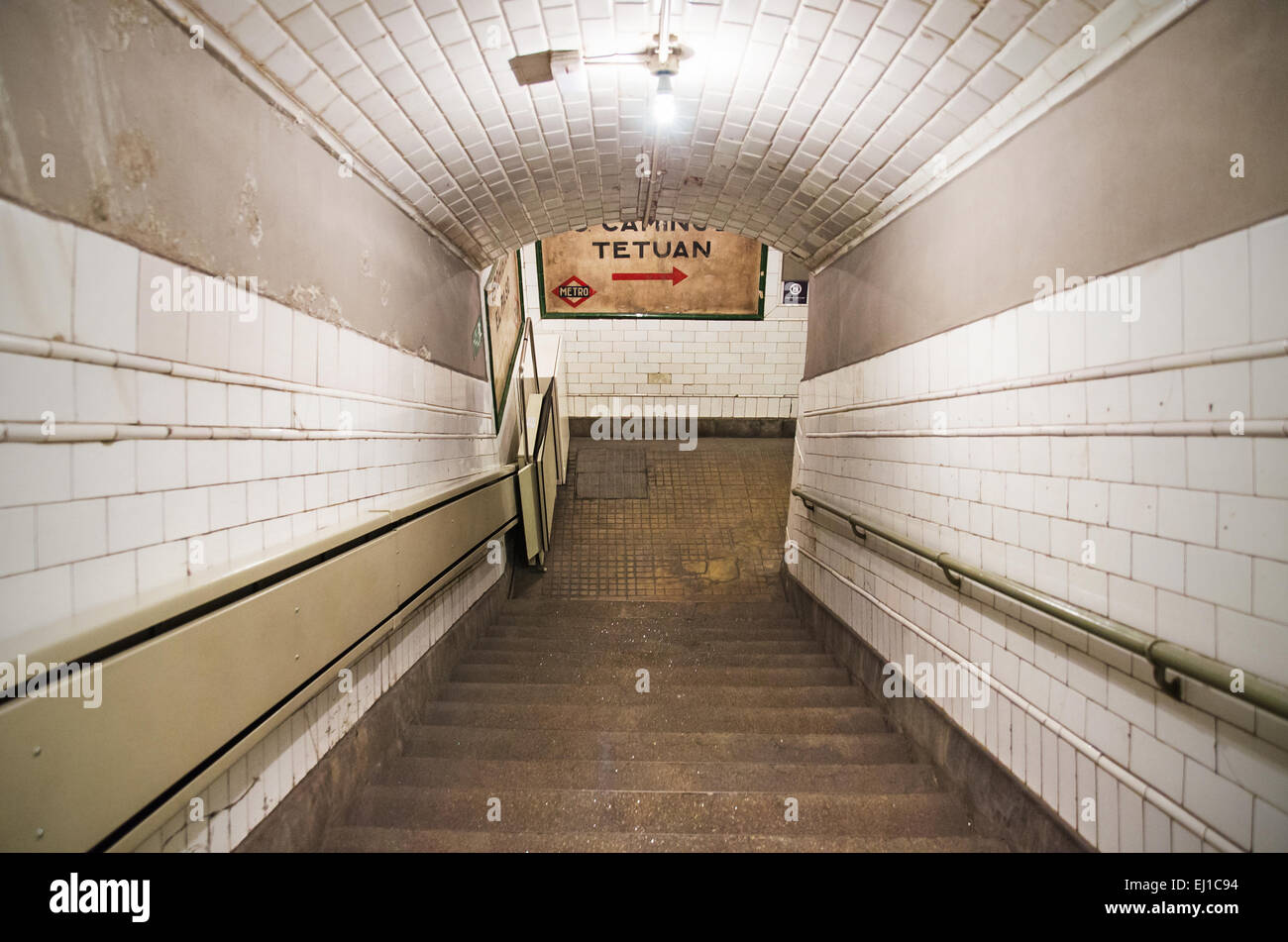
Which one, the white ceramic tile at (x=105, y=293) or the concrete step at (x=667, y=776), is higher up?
the white ceramic tile at (x=105, y=293)

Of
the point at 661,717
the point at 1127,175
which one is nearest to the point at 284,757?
the point at 661,717

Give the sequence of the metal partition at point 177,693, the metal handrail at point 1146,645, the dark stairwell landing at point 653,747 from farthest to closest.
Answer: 1. the dark stairwell landing at point 653,747
2. the metal handrail at point 1146,645
3. the metal partition at point 177,693

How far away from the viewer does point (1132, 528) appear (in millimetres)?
1823

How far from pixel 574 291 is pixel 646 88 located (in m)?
6.47

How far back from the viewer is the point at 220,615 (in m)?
1.66

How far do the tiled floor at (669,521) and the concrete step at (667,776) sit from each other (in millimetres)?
3044

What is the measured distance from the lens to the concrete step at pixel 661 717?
331 centimetres

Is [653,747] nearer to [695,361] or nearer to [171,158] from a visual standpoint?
[171,158]

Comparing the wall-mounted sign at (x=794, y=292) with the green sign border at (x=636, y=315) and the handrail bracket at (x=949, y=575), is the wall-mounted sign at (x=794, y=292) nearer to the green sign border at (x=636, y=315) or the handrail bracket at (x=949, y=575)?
the green sign border at (x=636, y=315)

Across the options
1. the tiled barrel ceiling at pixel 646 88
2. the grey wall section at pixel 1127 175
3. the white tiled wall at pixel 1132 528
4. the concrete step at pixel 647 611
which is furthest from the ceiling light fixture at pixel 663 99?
the concrete step at pixel 647 611

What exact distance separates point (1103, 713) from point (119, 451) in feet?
9.49
